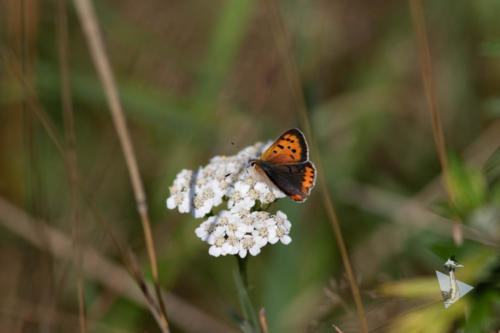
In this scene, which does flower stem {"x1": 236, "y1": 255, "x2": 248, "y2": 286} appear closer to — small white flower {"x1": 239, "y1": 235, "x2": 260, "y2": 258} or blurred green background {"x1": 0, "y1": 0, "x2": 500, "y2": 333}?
small white flower {"x1": 239, "y1": 235, "x2": 260, "y2": 258}

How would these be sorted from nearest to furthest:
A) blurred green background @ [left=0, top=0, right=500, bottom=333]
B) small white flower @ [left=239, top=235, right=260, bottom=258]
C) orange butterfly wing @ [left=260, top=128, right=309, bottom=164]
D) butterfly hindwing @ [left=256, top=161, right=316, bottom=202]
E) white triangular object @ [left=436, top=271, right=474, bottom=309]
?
white triangular object @ [left=436, top=271, right=474, bottom=309] < small white flower @ [left=239, top=235, right=260, bottom=258] < butterfly hindwing @ [left=256, top=161, right=316, bottom=202] < orange butterfly wing @ [left=260, top=128, right=309, bottom=164] < blurred green background @ [left=0, top=0, right=500, bottom=333]

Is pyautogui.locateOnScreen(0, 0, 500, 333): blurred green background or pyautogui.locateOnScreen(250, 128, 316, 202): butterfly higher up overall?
pyautogui.locateOnScreen(0, 0, 500, 333): blurred green background

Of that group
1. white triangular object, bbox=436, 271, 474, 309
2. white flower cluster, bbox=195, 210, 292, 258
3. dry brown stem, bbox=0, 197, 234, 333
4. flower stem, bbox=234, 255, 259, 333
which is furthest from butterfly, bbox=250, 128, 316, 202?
dry brown stem, bbox=0, 197, 234, 333

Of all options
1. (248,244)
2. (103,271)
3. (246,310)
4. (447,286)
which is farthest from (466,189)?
(103,271)

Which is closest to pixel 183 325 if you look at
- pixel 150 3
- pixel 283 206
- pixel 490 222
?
pixel 283 206

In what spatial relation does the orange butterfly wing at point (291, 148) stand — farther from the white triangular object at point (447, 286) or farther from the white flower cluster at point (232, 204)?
the white triangular object at point (447, 286)

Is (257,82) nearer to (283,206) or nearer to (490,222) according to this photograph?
(283,206)

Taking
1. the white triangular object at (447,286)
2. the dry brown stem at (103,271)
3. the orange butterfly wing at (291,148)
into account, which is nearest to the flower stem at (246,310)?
the orange butterfly wing at (291,148)
